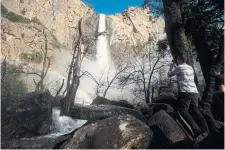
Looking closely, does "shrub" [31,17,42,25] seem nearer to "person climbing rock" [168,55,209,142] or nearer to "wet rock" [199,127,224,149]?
"person climbing rock" [168,55,209,142]

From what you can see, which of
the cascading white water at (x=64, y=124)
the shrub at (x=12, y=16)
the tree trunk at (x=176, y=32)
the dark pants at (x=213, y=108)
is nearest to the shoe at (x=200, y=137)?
the dark pants at (x=213, y=108)

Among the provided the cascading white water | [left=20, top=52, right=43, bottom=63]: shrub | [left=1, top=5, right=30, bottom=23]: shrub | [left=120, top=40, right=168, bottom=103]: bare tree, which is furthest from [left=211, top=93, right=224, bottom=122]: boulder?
[left=1, top=5, right=30, bottom=23]: shrub

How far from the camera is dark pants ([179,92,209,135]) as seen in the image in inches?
239

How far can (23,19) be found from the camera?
1777 inches

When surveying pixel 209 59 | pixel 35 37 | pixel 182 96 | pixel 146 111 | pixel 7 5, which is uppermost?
pixel 7 5

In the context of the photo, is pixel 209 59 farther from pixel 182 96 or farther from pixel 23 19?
pixel 23 19

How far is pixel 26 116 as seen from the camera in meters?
12.8

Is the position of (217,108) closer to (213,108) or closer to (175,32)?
(213,108)

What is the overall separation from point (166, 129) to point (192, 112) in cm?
86

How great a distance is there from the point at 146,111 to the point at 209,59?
3281mm

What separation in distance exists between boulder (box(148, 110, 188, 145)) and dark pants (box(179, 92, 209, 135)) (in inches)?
15.6

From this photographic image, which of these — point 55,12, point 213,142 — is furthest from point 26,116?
point 55,12

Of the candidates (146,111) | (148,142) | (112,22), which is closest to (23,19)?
(112,22)

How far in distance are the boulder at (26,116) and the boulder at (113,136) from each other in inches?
150
